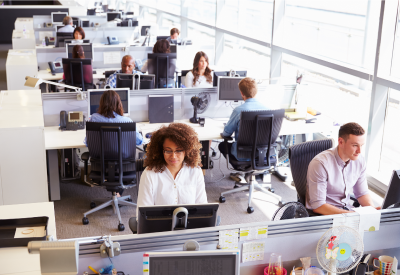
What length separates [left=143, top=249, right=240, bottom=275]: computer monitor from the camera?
5.15 ft

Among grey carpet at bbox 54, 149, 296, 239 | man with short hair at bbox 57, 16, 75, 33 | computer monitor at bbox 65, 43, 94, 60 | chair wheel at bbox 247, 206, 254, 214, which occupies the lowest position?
grey carpet at bbox 54, 149, 296, 239

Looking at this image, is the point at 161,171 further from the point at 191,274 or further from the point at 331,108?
the point at 331,108

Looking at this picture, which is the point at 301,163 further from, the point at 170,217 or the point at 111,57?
the point at 111,57

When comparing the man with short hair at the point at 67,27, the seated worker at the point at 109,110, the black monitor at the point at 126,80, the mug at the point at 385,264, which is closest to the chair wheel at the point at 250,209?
the seated worker at the point at 109,110

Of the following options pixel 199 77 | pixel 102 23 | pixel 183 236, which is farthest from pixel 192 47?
pixel 183 236

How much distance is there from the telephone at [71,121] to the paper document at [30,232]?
217 cm

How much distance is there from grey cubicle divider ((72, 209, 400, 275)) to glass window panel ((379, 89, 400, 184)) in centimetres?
248

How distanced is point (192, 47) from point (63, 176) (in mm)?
4193

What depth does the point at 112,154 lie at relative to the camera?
138 inches

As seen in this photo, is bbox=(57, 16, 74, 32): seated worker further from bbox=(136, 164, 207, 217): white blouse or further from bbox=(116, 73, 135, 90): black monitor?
bbox=(136, 164, 207, 217): white blouse

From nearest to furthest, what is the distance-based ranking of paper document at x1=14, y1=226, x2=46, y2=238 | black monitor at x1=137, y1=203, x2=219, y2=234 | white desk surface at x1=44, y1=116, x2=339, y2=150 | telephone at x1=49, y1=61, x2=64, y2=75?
black monitor at x1=137, y1=203, x2=219, y2=234
paper document at x1=14, y1=226, x2=46, y2=238
white desk surface at x1=44, y1=116, x2=339, y2=150
telephone at x1=49, y1=61, x2=64, y2=75

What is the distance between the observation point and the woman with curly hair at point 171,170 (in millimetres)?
2449

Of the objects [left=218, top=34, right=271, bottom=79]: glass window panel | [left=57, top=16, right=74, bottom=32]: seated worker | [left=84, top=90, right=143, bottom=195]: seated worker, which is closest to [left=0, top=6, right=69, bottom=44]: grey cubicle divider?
[left=57, top=16, right=74, bottom=32]: seated worker

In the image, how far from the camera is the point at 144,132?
13.8 feet
